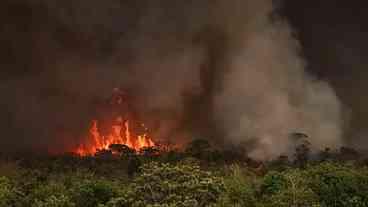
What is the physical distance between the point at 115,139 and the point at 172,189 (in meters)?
77.6

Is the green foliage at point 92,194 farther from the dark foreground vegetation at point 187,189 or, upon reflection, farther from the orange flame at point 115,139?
the orange flame at point 115,139

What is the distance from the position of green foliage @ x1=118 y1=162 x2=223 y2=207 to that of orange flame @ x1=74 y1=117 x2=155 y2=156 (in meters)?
69.1

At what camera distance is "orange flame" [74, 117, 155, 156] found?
99438 millimetres

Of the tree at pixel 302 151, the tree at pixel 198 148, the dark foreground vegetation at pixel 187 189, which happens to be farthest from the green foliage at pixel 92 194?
the tree at pixel 302 151

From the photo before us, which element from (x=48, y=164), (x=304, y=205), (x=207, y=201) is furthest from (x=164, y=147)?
(x=207, y=201)

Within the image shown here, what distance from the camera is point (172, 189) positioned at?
26.9 meters

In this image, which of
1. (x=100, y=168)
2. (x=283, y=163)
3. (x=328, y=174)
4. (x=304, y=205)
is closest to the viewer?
(x=304, y=205)

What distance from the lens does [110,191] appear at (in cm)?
3819

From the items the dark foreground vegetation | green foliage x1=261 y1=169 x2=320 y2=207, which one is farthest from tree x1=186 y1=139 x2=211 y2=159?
green foliage x1=261 y1=169 x2=320 y2=207

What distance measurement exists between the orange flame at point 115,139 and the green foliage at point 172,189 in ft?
227

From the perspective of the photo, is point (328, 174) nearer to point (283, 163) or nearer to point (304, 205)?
point (304, 205)

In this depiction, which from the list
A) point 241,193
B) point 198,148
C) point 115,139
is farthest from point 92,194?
point 115,139

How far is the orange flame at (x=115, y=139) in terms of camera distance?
9944 cm

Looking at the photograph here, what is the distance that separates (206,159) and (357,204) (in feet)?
146
